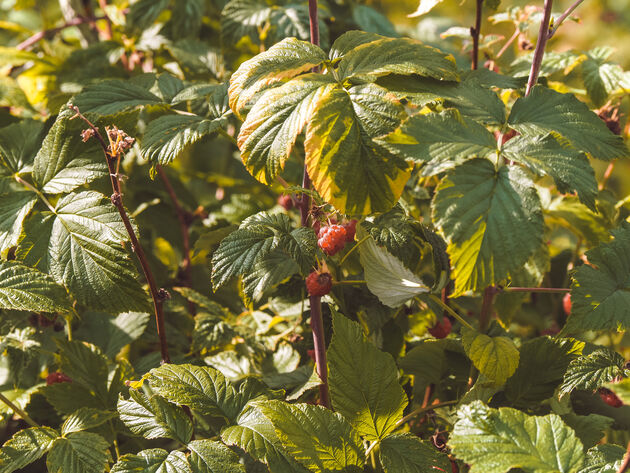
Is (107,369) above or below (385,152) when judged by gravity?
below

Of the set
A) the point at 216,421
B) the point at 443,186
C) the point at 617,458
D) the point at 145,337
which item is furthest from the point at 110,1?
the point at 617,458

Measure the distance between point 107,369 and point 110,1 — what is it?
1452mm

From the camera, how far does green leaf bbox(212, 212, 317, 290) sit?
0.71m

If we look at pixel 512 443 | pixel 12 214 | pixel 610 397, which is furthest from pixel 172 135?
pixel 610 397

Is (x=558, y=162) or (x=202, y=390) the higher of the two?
(x=558, y=162)

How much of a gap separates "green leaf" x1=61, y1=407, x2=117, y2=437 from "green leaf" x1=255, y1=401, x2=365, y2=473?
0.25 m

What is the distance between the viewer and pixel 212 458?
667 millimetres

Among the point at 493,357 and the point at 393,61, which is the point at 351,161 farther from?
the point at 493,357

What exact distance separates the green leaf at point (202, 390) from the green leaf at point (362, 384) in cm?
11

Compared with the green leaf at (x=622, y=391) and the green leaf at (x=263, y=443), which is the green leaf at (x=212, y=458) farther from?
the green leaf at (x=622, y=391)

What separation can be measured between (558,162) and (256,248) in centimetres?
36

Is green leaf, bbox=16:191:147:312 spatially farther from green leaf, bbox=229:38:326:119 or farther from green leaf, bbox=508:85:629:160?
green leaf, bbox=508:85:629:160

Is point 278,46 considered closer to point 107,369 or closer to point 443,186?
point 443,186

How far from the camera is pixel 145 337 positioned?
1094 millimetres
